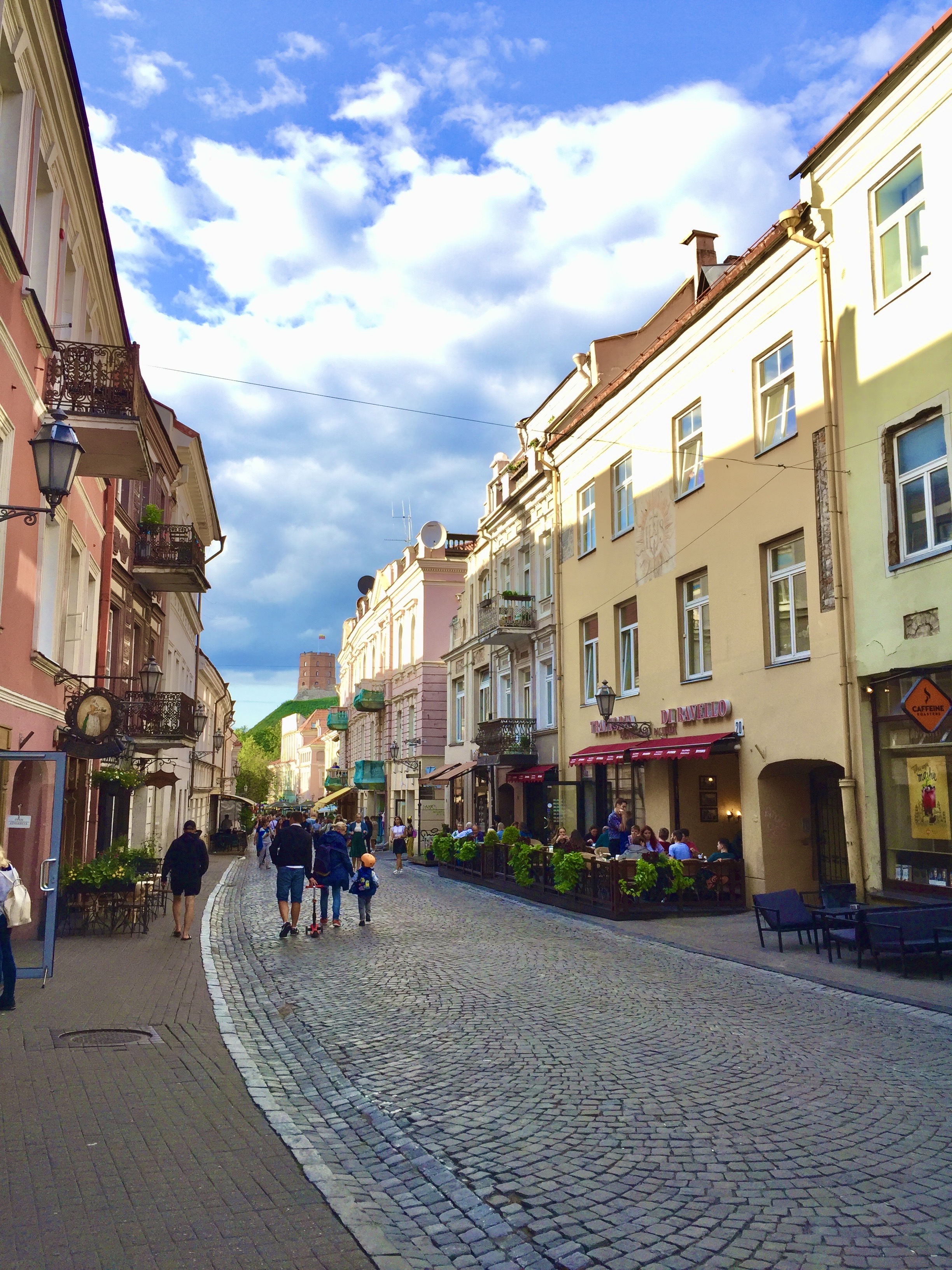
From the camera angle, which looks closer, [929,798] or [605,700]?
[929,798]

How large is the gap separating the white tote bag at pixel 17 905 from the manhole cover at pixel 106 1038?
1.42 m

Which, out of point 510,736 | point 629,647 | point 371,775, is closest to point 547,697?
point 510,736

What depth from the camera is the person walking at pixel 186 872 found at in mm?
14625

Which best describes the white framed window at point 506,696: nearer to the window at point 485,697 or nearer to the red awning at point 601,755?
the window at point 485,697

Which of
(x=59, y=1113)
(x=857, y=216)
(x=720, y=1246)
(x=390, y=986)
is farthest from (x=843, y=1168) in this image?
(x=857, y=216)

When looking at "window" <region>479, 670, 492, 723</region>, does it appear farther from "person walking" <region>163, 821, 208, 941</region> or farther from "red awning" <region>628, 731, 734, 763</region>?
"person walking" <region>163, 821, 208, 941</region>

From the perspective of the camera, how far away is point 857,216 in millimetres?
15086

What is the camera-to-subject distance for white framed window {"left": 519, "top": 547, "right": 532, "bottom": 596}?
30812 mm

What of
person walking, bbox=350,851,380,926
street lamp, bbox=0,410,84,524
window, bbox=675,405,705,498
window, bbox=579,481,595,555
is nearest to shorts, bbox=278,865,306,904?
person walking, bbox=350,851,380,926

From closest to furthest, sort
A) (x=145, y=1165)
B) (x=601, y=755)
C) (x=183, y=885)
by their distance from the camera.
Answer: (x=145, y=1165), (x=183, y=885), (x=601, y=755)

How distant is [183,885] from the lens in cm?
1470

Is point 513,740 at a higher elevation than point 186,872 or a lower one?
higher

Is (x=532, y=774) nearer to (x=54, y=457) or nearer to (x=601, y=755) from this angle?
(x=601, y=755)

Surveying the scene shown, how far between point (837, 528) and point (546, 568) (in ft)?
47.0
